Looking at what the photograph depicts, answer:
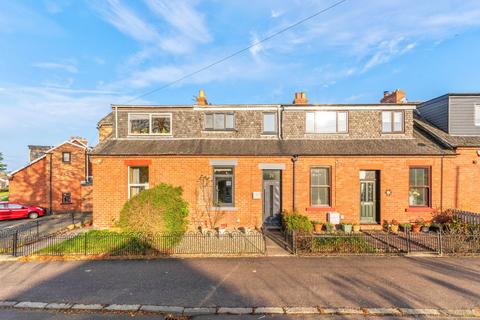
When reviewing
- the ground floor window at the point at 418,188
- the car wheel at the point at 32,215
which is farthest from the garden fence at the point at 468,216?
the car wheel at the point at 32,215

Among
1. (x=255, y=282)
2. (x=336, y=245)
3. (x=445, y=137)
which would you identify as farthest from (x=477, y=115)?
(x=255, y=282)

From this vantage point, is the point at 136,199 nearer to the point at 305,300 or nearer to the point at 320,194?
the point at 305,300

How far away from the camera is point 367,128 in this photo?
563 inches

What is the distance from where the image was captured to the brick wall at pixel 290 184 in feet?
42.2

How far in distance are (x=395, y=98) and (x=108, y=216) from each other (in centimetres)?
2172

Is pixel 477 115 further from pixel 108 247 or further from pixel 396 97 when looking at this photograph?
pixel 108 247

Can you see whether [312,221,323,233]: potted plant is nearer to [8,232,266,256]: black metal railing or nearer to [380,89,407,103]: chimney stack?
[8,232,266,256]: black metal railing

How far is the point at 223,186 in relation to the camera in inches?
530

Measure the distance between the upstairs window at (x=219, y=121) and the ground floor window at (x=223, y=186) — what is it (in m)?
2.94

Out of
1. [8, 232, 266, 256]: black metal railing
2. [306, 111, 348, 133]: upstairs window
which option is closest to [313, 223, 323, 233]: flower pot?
[8, 232, 266, 256]: black metal railing

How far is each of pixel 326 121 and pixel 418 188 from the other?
6.25m

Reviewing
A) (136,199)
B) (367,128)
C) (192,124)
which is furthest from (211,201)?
(367,128)

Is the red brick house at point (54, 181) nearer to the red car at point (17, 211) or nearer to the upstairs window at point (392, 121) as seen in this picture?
the red car at point (17, 211)

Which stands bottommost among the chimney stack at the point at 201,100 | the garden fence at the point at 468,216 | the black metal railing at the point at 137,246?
the black metal railing at the point at 137,246
